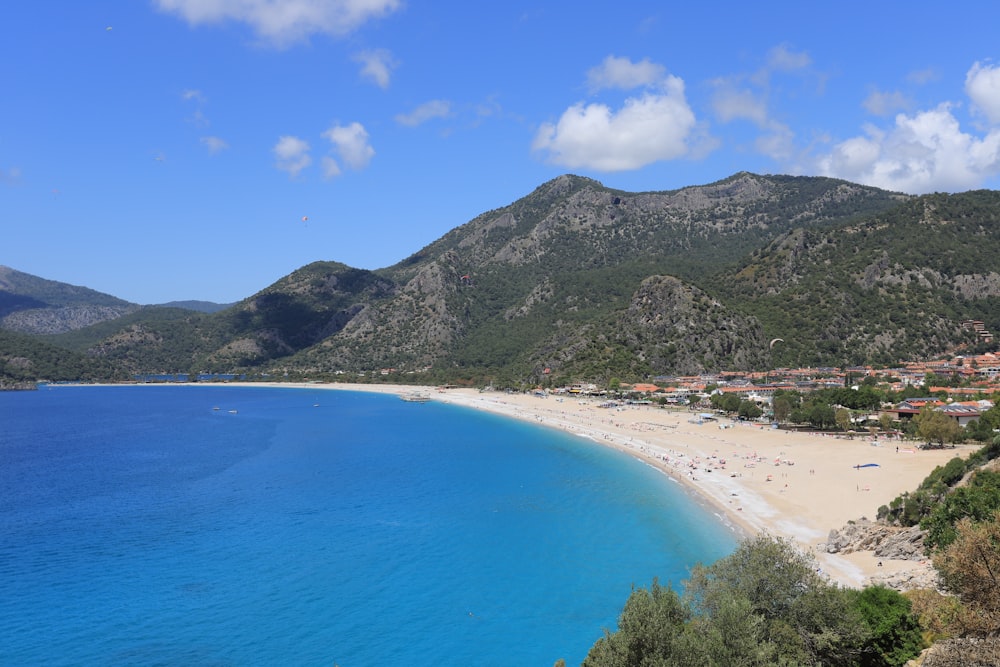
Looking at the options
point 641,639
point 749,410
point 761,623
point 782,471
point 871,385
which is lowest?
point 782,471

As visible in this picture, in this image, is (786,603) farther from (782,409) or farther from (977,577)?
(782,409)

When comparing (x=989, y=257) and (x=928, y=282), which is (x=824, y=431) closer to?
(x=928, y=282)

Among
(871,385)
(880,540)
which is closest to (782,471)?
(880,540)

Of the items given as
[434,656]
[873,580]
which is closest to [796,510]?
[873,580]

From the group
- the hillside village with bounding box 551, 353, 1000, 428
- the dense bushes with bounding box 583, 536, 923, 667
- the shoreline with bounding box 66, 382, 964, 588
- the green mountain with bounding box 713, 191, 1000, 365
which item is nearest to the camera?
the dense bushes with bounding box 583, 536, 923, 667

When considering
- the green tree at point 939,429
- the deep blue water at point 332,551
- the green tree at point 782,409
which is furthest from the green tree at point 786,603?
the green tree at point 782,409

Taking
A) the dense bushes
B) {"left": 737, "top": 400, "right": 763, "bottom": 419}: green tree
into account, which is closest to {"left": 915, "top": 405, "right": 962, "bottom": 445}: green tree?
{"left": 737, "top": 400, "right": 763, "bottom": 419}: green tree

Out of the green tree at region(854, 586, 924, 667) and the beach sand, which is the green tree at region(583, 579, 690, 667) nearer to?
the green tree at region(854, 586, 924, 667)
